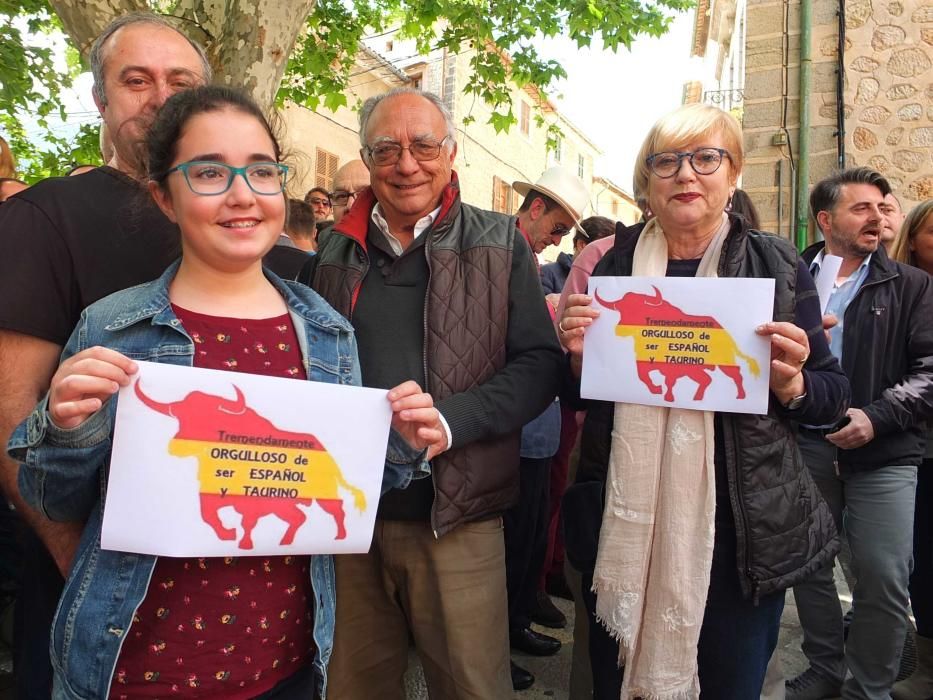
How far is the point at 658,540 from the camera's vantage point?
1.91 metres

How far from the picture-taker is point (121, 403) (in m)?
1.22

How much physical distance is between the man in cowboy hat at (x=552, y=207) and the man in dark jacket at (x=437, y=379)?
231 cm

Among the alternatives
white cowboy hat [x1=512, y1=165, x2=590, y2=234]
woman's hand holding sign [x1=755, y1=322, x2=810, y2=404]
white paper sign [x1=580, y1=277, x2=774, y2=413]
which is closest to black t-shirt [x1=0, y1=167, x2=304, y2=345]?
white paper sign [x1=580, y1=277, x2=774, y2=413]

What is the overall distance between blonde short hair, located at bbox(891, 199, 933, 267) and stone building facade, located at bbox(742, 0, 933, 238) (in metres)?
2.98

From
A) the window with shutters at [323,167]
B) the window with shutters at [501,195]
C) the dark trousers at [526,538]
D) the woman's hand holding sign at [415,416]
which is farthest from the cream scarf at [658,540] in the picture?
the window with shutters at [501,195]

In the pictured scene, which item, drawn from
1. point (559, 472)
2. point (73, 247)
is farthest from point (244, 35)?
point (559, 472)

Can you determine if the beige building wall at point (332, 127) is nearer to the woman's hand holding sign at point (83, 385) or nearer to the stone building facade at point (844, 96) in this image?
the stone building facade at point (844, 96)

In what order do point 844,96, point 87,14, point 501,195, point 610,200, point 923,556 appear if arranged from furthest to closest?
point 610,200, point 501,195, point 844,96, point 87,14, point 923,556

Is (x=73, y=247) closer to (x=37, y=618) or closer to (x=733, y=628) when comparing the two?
(x=37, y=618)

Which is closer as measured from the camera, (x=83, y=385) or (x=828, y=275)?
(x=83, y=385)

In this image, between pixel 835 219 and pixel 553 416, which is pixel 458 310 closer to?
pixel 553 416

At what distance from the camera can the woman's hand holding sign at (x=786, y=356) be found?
5.60 ft

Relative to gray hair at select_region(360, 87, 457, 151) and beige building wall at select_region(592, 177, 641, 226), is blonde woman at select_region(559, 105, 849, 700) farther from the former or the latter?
beige building wall at select_region(592, 177, 641, 226)

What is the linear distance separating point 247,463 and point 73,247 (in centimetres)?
70
